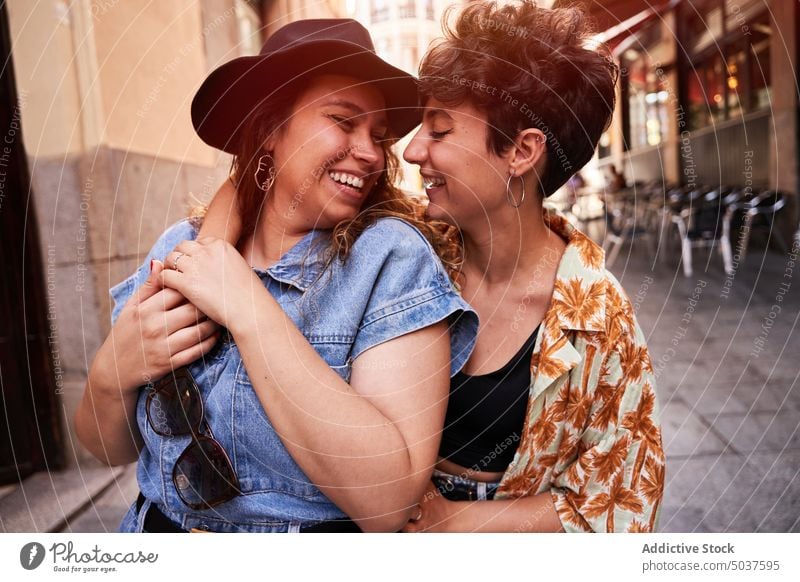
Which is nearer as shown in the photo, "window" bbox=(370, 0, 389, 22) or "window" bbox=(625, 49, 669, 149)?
"window" bbox=(370, 0, 389, 22)

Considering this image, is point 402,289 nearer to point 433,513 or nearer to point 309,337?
point 309,337

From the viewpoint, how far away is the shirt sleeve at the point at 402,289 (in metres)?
0.68

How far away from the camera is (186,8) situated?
3.10 feet

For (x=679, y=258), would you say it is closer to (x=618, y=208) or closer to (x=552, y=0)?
(x=618, y=208)

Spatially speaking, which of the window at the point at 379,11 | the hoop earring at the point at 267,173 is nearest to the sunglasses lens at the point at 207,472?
the hoop earring at the point at 267,173

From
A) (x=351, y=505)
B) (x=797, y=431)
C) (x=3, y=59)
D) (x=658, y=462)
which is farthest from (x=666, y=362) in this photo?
(x=3, y=59)

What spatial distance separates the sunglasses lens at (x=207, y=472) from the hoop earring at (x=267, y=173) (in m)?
0.32

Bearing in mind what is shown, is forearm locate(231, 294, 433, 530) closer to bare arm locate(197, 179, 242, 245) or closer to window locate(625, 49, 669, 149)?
bare arm locate(197, 179, 242, 245)

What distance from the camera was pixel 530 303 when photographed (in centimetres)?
85

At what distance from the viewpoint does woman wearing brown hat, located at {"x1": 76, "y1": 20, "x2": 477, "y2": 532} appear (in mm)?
654

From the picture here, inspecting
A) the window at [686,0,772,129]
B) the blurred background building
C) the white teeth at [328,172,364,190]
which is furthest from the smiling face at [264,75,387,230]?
the window at [686,0,772,129]

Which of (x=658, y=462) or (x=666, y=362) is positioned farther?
(x=666, y=362)

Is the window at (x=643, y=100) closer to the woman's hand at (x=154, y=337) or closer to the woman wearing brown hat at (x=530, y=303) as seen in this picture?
the woman wearing brown hat at (x=530, y=303)

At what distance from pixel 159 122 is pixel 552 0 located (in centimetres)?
72
